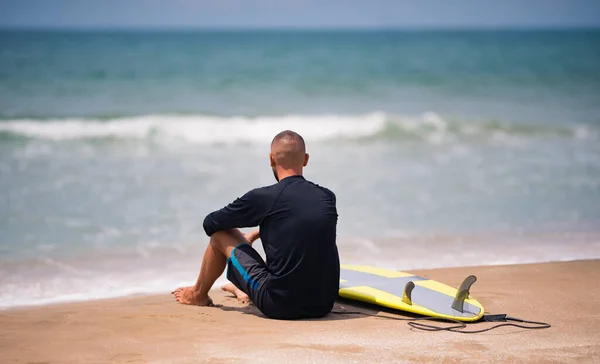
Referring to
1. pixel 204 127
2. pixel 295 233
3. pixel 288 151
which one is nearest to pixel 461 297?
pixel 295 233

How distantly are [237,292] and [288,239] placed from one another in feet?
3.03

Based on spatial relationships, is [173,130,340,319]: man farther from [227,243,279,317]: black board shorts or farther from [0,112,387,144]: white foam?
[0,112,387,144]: white foam

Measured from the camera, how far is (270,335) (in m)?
4.03

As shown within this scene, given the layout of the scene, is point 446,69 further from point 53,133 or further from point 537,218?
point 537,218

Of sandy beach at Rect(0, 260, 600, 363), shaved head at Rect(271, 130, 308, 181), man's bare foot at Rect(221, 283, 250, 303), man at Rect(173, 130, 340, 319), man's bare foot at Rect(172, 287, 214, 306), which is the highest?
shaved head at Rect(271, 130, 308, 181)

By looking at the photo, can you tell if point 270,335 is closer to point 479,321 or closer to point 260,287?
point 260,287

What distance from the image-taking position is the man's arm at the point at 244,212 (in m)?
4.28

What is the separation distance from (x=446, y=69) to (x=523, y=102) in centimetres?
719

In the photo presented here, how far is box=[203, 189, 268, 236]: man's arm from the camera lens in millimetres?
4277

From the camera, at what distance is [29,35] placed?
37.0m

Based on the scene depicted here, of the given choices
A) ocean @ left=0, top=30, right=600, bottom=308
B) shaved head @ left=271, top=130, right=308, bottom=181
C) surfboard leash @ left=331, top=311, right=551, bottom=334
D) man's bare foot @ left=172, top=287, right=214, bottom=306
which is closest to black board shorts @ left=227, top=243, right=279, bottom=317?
man's bare foot @ left=172, top=287, right=214, bottom=306

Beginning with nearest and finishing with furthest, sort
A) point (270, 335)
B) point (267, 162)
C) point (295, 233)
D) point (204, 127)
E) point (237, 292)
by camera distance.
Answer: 1. point (270, 335)
2. point (295, 233)
3. point (237, 292)
4. point (267, 162)
5. point (204, 127)

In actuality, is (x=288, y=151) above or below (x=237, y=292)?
above

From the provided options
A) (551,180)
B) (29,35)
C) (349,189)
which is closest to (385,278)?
(349,189)
